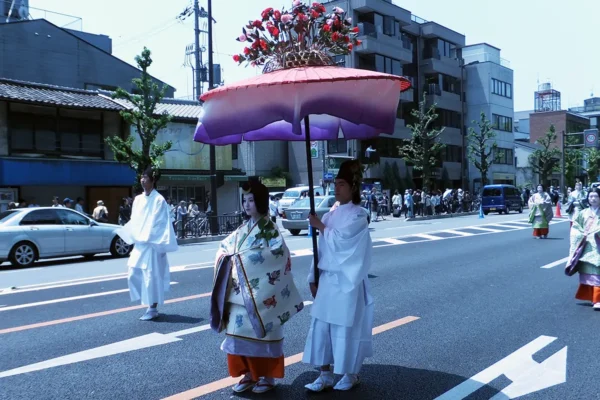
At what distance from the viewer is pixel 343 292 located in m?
4.44

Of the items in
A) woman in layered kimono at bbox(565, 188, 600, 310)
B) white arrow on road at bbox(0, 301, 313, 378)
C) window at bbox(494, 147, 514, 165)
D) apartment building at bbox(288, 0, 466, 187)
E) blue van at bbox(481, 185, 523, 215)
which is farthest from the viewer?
window at bbox(494, 147, 514, 165)

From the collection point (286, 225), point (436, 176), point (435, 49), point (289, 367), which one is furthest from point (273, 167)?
point (289, 367)

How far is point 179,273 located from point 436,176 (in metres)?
40.1

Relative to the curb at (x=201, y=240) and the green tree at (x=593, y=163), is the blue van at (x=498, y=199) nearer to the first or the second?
the curb at (x=201, y=240)

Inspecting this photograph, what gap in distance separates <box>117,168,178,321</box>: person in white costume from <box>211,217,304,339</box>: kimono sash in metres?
2.86

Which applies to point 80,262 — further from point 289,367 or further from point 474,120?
point 474,120

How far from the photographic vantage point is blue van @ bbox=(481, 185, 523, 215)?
123 feet

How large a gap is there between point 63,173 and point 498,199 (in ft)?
87.4

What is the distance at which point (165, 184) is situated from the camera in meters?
29.5

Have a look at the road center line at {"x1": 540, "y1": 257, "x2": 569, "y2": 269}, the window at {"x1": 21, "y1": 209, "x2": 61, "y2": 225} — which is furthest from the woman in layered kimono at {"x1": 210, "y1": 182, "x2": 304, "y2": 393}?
the window at {"x1": 21, "y1": 209, "x2": 61, "y2": 225}

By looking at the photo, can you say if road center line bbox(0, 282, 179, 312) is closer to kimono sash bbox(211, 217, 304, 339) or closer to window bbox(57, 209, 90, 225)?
kimono sash bbox(211, 217, 304, 339)

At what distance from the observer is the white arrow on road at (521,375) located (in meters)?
4.64

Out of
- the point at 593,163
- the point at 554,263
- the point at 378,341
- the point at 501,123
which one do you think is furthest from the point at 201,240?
the point at 593,163

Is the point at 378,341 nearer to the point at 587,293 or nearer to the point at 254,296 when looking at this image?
the point at 254,296
